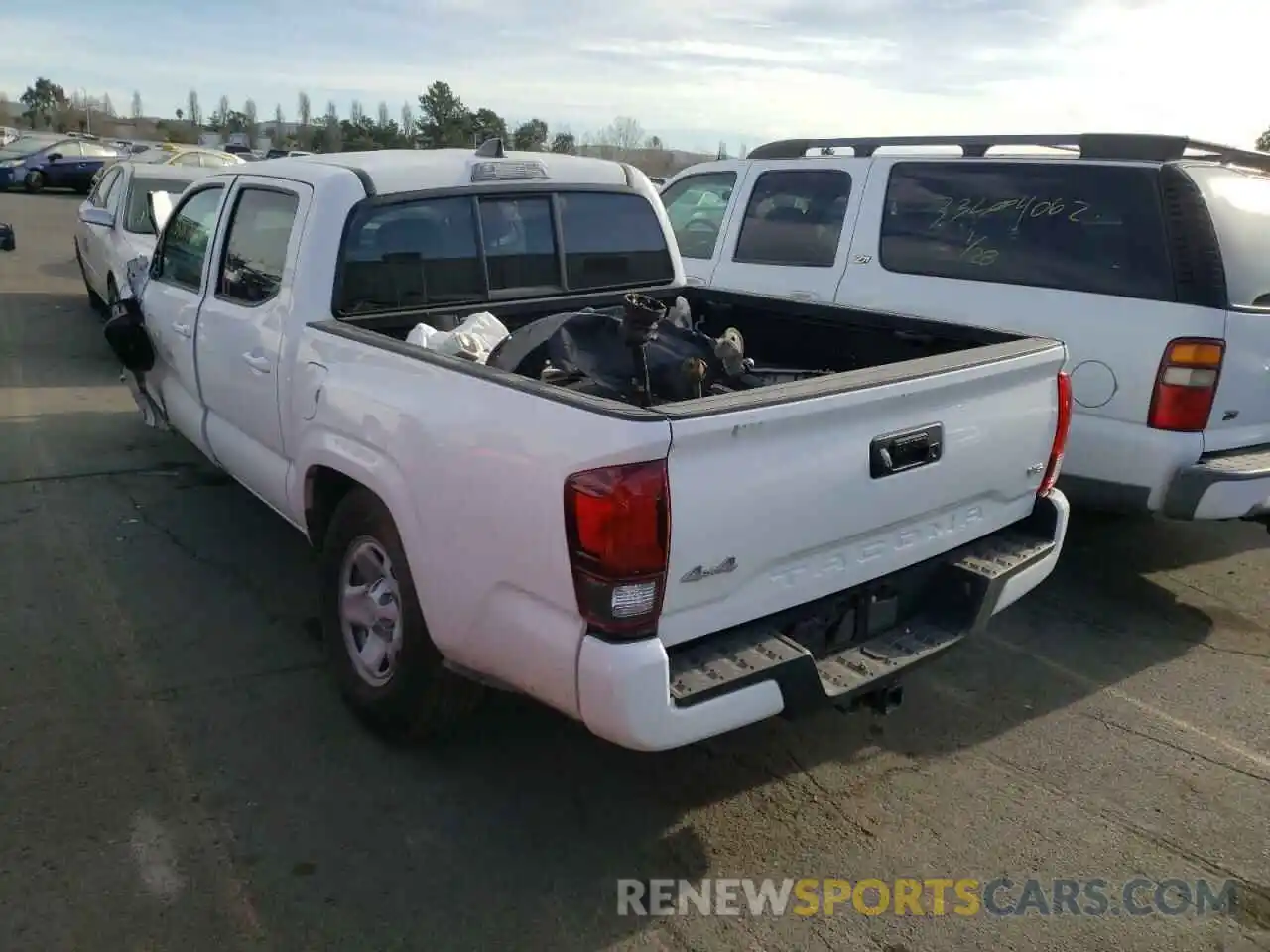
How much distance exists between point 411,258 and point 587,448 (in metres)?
2.11

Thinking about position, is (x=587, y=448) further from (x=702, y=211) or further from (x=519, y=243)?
(x=702, y=211)

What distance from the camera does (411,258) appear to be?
426cm

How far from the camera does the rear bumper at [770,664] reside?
8.36 feet

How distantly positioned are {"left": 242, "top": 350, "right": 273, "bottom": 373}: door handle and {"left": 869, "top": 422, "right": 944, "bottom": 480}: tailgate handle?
99.5 inches

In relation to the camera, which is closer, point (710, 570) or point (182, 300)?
point (710, 570)

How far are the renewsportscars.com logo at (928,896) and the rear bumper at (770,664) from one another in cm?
55

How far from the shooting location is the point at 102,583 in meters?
4.78

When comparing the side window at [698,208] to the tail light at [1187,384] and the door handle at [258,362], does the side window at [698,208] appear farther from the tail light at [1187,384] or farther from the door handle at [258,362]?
the door handle at [258,362]

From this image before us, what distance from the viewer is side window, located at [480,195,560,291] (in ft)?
14.7

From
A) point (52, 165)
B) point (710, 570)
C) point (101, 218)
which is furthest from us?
point (52, 165)

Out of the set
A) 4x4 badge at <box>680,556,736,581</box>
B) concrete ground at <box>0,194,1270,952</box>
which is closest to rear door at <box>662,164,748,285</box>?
concrete ground at <box>0,194,1270,952</box>

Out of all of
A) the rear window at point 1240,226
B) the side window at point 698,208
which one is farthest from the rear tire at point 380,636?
the side window at point 698,208

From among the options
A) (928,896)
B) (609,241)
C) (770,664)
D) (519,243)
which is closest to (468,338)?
(519,243)

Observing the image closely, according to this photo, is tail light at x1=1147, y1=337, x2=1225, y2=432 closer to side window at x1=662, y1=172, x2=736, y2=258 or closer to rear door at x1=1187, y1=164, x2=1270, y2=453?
rear door at x1=1187, y1=164, x2=1270, y2=453
